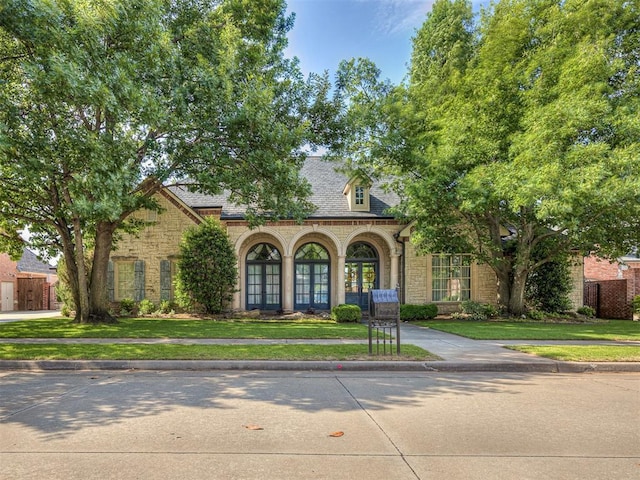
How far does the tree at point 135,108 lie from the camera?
891 cm

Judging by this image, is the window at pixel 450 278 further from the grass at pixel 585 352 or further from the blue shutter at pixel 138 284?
the blue shutter at pixel 138 284

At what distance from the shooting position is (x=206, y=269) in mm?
17109

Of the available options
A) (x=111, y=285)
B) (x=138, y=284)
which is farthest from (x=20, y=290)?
(x=138, y=284)

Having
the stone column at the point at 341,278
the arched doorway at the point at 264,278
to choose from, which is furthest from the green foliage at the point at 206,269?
the stone column at the point at 341,278

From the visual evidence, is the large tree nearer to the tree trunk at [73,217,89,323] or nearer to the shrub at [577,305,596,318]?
the shrub at [577,305,596,318]

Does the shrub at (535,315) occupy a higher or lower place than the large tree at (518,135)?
lower

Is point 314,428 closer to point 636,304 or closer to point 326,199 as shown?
point 326,199

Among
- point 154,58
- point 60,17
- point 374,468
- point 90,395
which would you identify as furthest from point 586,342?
point 60,17

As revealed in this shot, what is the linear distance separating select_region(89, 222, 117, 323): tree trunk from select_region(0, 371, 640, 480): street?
24.6 feet

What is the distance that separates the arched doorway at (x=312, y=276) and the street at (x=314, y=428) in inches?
513

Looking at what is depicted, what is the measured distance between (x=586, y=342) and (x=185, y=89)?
12495 mm

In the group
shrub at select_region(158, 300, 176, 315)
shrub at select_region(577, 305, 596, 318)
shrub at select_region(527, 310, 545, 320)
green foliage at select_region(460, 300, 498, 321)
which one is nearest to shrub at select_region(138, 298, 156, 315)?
shrub at select_region(158, 300, 176, 315)

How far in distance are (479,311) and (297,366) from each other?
40.5 ft

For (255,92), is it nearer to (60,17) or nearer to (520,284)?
(60,17)
